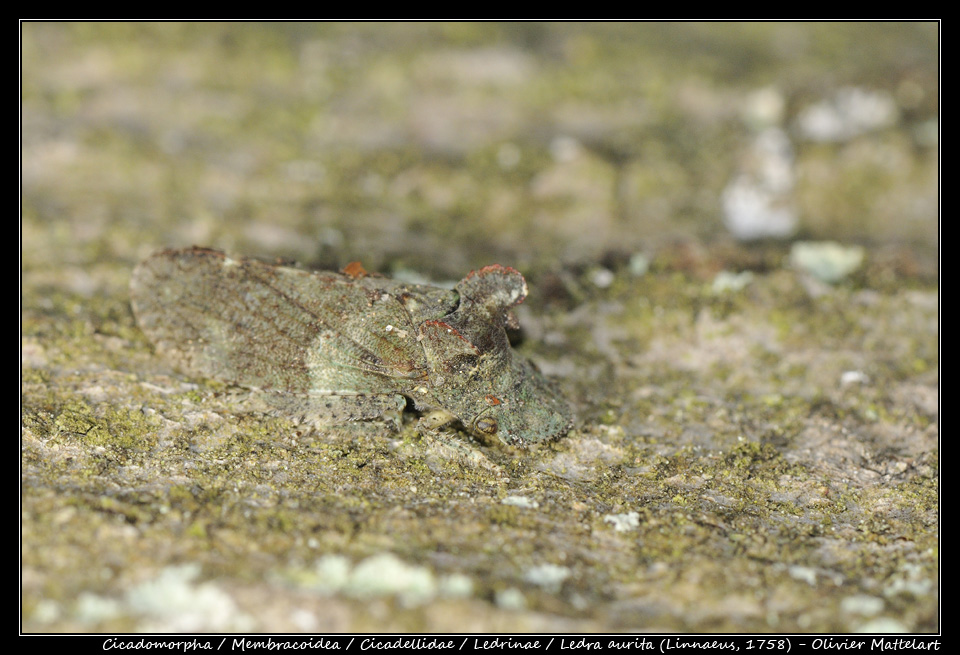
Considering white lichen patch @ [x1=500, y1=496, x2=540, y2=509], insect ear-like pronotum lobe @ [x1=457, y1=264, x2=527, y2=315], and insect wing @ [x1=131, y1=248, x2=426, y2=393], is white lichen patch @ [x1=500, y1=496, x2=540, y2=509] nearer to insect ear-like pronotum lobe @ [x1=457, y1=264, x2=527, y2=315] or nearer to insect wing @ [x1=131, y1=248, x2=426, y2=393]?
insect wing @ [x1=131, y1=248, x2=426, y2=393]

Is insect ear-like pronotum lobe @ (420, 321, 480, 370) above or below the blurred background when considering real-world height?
below

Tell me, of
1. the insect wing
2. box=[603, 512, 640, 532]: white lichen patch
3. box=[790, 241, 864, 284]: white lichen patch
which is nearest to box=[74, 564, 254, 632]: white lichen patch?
the insect wing

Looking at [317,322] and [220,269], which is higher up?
[220,269]

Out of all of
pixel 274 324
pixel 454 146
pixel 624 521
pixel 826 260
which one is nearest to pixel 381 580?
pixel 624 521

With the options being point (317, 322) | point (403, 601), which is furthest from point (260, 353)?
point (403, 601)

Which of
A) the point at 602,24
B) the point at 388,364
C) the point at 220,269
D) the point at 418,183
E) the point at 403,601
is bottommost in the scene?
the point at 403,601

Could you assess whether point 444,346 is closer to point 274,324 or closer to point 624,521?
point 274,324

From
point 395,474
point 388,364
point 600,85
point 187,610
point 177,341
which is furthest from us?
point 600,85

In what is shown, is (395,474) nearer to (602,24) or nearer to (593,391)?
(593,391)
